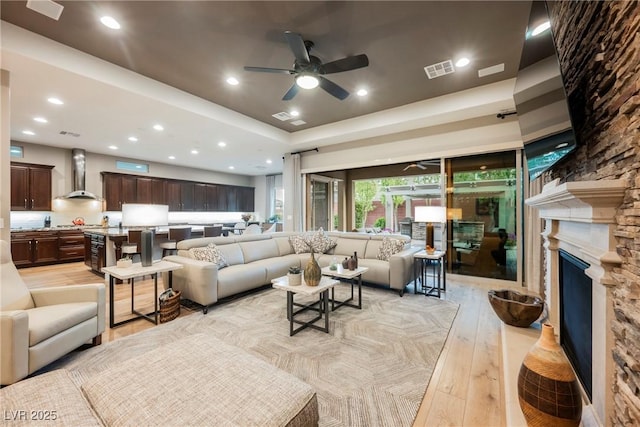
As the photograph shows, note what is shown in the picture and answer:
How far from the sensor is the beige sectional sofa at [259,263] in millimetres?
3309

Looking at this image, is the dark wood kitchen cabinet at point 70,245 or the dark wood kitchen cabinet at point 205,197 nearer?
the dark wood kitchen cabinet at point 70,245

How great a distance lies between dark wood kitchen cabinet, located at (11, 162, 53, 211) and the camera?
5.99 m

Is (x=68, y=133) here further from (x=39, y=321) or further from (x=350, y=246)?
(x=350, y=246)

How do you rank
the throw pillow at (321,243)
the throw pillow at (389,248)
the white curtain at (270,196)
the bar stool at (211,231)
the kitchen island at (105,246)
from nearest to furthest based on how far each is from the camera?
the throw pillow at (389,248), the kitchen island at (105,246), the throw pillow at (321,243), the bar stool at (211,231), the white curtain at (270,196)

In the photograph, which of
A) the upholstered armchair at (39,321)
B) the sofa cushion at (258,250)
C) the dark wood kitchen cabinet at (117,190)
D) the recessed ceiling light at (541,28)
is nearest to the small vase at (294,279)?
the sofa cushion at (258,250)

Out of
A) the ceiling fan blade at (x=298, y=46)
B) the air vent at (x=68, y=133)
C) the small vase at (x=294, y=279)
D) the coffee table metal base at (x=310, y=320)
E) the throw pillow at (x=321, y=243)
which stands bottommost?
the coffee table metal base at (x=310, y=320)

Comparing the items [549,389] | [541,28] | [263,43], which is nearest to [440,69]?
[541,28]

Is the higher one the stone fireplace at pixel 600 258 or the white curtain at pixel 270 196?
the white curtain at pixel 270 196

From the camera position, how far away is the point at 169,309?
304 cm

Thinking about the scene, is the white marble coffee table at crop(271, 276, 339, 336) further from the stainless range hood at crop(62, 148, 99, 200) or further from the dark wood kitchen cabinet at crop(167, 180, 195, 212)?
the dark wood kitchen cabinet at crop(167, 180, 195, 212)

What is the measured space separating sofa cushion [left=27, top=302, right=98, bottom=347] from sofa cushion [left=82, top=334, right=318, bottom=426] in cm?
124

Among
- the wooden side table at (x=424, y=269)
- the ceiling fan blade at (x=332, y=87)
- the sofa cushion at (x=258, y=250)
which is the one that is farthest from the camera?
the sofa cushion at (x=258, y=250)

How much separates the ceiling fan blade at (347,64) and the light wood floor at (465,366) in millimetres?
2900

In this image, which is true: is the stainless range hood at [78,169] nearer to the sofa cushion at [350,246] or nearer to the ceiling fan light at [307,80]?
the sofa cushion at [350,246]
